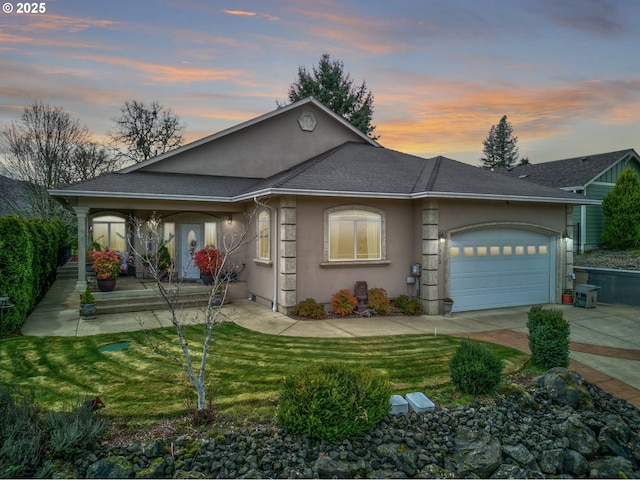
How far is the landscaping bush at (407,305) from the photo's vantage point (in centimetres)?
1039

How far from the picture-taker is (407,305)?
1046 cm

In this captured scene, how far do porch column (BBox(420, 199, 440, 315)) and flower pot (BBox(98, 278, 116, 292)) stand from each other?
9.09 metres

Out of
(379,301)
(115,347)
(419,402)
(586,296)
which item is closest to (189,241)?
(115,347)

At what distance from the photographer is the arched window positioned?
48.0 feet

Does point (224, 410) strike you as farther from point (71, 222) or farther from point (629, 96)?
point (71, 222)

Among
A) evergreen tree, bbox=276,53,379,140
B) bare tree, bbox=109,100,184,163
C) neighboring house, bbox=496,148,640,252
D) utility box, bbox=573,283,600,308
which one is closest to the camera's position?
utility box, bbox=573,283,600,308

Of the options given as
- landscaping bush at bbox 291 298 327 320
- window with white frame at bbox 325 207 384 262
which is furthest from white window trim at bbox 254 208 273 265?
window with white frame at bbox 325 207 384 262

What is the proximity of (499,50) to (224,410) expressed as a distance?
40.1ft

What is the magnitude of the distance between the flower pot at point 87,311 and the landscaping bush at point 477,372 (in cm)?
871

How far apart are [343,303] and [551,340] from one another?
517 centimetres

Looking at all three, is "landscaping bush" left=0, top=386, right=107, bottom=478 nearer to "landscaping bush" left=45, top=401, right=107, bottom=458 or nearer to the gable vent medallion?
"landscaping bush" left=45, top=401, right=107, bottom=458

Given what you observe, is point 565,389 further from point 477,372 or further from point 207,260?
point 207,260

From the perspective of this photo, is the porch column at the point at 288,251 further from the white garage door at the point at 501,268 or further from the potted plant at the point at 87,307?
the potted plant at the point at 87,307


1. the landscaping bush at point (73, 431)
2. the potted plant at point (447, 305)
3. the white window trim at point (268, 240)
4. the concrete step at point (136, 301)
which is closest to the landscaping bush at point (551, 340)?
the potted plant at point (447, 305)
